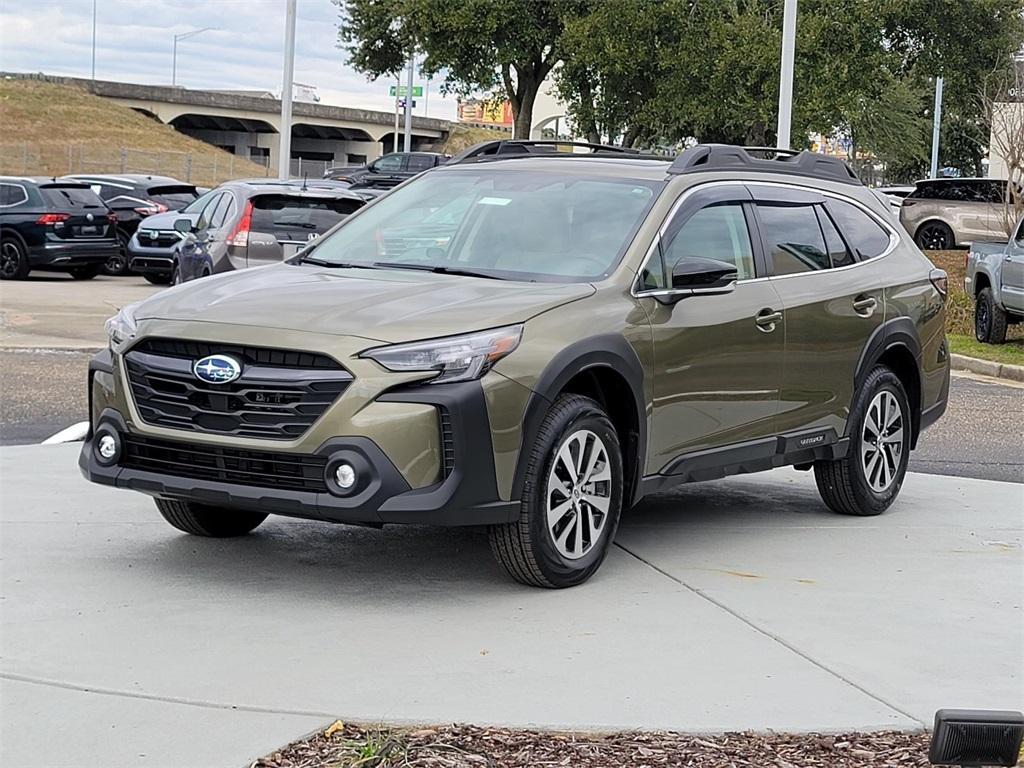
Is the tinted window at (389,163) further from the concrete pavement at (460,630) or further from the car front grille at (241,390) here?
the car front grille at (241,390)

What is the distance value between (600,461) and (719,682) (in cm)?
148

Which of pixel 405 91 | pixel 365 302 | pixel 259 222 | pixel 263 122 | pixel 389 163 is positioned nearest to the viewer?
pixel 365 302

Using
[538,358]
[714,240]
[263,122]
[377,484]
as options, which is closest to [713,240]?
[714,240]

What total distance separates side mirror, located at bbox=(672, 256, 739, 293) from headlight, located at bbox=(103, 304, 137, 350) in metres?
2.28

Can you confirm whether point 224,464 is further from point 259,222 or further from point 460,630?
point 259,222

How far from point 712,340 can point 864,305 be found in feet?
4.68

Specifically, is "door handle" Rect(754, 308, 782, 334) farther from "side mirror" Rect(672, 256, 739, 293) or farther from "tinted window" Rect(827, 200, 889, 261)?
"tinted window" Rect(827, 200, 889, 261)

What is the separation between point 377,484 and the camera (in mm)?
5922

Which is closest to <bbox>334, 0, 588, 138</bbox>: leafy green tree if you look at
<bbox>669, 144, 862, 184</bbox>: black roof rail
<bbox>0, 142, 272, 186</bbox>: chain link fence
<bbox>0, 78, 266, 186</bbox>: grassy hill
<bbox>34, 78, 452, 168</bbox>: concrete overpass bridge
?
<bbox>669, 144, 862, 184</bbox>: black roof rail

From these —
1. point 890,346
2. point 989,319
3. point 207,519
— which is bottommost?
point 207,519

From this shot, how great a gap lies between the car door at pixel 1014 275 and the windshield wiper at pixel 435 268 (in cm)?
1300

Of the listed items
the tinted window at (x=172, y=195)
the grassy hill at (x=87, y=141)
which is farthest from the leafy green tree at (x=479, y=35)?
the grassy hill at (x=87, y=141)

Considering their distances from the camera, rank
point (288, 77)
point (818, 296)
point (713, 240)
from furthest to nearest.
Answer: point (288, 77) → point (818, 296) → point (713, 240)

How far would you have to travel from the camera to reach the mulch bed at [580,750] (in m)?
4.50
